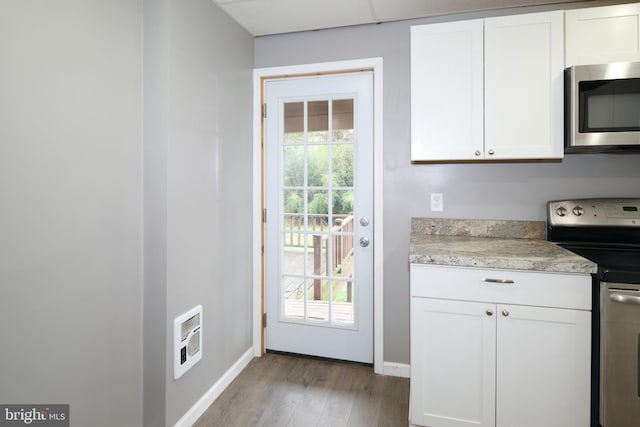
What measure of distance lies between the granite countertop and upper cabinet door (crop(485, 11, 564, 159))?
499 mm

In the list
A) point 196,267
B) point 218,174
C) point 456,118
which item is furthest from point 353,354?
point 456,118

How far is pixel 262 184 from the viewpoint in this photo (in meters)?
2.72

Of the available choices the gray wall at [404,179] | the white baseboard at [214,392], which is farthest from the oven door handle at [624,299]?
the white baseboard at [214,392]

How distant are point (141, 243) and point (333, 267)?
4.36ft

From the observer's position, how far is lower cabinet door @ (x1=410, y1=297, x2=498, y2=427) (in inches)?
67.2

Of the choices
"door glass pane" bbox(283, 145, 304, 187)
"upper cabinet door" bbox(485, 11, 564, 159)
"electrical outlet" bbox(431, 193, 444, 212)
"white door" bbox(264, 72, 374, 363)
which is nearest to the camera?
"upper cabinet door" bbox(485, 11, 564, 159)

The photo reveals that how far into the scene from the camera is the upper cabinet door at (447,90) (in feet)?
6.59

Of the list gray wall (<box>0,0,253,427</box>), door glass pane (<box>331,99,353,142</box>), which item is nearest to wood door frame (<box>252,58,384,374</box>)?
door glass pane (<box>331,99,353,142</box>)

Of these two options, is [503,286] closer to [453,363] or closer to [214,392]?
[453,363]

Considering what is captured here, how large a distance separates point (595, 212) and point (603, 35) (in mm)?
A: 960

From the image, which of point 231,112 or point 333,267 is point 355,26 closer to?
point 231,112

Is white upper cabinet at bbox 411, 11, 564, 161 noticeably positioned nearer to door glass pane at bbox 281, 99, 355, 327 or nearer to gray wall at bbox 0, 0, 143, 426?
door glass pane at bbox 281, 99, 355, 327

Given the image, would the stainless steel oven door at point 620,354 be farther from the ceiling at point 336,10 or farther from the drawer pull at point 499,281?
the ceiling at point 336,10

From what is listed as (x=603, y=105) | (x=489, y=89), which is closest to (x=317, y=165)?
(x=489, y=89)
